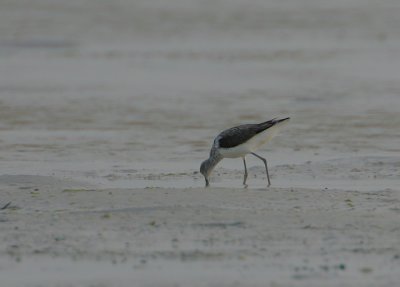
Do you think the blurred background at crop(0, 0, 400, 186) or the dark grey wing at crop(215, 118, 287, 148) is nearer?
the dark grey wing at crop(215, 118, 287, 148)

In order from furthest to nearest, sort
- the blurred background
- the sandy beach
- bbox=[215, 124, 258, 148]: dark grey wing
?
the blurred background < bbox=[215, 124, 258, 148]: dark grey wing < the sandy beach

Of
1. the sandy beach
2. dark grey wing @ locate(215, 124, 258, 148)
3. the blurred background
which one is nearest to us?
the sandy beach

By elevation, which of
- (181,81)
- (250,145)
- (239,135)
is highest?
(181,81)

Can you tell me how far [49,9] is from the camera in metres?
32.6

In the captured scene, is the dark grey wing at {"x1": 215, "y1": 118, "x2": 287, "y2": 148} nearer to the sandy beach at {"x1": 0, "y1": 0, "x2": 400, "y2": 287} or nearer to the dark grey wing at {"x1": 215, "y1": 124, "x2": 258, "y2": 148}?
the dark grey wing at {"x1": 215, "y1": 124, "x2": 258, "y2": 148}

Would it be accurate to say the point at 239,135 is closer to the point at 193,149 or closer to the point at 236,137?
the point at 236,137

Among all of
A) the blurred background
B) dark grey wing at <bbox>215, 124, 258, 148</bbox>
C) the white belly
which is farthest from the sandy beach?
dark grey wing at <bbox>215, 124, 258, 148</bbox>

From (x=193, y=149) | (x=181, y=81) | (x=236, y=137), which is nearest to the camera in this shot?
(x=236, y=137)

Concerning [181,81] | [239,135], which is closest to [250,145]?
[239,135]

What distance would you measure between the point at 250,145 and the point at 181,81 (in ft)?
28.0

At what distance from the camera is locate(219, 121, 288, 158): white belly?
12.5 meters

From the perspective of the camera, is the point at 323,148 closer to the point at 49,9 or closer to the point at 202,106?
the point at 202,106

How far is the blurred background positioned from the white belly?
496 millimetres

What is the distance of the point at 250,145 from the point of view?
Result: 12.5 m
